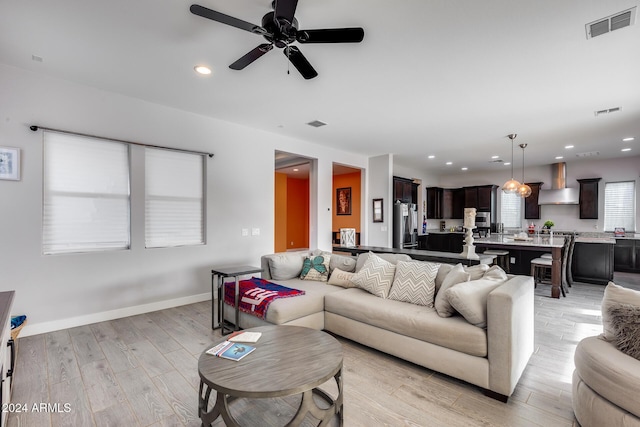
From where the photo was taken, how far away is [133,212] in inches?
154

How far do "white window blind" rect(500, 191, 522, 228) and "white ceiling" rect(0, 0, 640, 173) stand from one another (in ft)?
13.7

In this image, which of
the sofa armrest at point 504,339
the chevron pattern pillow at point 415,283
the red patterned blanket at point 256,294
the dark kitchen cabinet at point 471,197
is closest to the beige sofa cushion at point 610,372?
the sofa armrest at point 504,339

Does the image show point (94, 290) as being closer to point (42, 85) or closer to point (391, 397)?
point (42, 85)

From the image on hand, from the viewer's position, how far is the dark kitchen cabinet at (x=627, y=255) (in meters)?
6.86

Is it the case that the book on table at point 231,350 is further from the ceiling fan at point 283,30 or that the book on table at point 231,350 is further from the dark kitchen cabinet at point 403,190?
the dark kitchen cabinet at point 403,190

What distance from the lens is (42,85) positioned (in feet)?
10.8

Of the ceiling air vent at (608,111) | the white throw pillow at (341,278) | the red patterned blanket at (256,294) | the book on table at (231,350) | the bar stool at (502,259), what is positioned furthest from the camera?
the bar stool at (502,259)

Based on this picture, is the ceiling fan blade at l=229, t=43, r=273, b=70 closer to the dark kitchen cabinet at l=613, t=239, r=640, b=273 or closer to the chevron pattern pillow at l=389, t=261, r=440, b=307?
the chevron pattern pillow at l=389, t=261, r=440, b=307

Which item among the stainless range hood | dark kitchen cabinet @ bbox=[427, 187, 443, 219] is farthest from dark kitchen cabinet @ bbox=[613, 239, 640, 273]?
dark kitchen cabinet @ bbox=[427, 187, 443, 219]

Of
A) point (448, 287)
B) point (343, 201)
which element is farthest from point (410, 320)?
point (343, 201)

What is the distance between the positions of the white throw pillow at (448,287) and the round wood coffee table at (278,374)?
1.06 metres

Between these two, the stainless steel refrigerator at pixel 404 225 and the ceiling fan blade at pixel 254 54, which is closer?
the ceiling fan blade at pixel 254 54

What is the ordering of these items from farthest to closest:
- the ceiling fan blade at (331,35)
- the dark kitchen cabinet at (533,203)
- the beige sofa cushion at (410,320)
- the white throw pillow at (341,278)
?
the dark kitchen cabinet at (533,203) < the white throw pillow at (341,278) < the beige sofa cushion at (410,320) < the ceiling fan blade at (331,35)

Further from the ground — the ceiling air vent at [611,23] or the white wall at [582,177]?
the ceiling air vent at [611,23]
